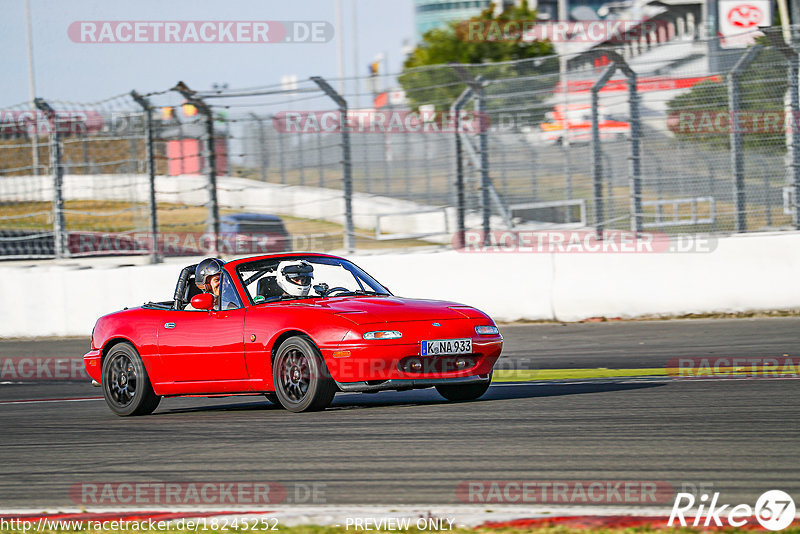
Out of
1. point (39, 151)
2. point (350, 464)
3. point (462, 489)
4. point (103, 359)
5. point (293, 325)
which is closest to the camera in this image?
point (462, 489)

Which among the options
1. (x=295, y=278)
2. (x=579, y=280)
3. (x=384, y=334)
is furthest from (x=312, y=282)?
(x=579, y=280)

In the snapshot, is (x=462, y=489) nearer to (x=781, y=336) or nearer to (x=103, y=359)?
(x=103, y=359)

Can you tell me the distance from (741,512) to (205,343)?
5.36 m

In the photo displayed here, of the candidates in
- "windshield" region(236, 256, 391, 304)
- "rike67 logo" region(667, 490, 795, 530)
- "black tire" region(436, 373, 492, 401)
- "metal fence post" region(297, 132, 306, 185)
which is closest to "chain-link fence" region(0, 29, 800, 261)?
"metal fence post" region(297, 132, 306, 185)

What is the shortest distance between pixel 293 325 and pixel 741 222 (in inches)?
328

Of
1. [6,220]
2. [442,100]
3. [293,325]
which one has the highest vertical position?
[442,100]

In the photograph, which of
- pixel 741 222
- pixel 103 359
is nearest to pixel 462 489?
pixel 103 359

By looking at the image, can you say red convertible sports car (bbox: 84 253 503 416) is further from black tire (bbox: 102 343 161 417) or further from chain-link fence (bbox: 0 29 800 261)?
chain-link fence (bbox: 0 29 800 261)

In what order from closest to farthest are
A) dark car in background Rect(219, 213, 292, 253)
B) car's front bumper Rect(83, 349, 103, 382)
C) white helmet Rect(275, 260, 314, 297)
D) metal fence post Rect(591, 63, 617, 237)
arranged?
white helmet Rect(275, 260, 314, 297)
car's front bumper Rect(83, 349, 103, 382)
metal fence post Rect(591, 63, 617, 237)
dark car in background Rect(219, 213, 292, 253)

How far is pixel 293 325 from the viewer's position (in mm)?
8531

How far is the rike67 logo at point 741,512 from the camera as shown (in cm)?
455

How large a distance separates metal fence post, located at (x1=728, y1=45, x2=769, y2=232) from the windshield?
6.88 meters

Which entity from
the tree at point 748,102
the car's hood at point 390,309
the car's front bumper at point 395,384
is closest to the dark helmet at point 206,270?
the car's hood at point 390,309

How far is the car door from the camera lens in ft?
29.5
